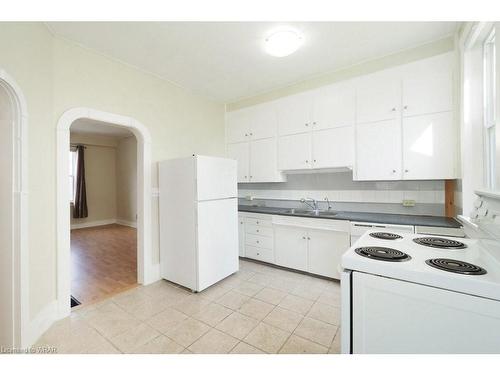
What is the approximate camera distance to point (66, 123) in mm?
2023

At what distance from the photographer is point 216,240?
102 inches

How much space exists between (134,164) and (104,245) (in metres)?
2.59

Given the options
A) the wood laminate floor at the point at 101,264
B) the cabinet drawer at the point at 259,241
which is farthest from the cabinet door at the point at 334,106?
the wood laminate floor at the point at 101,264

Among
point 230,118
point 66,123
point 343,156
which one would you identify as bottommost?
point 343,156

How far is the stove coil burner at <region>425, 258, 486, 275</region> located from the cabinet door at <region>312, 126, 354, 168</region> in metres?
1.80

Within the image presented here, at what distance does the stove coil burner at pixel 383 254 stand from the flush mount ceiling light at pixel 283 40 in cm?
190

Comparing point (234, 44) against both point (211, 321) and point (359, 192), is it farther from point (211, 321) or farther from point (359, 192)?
point (211, 321)

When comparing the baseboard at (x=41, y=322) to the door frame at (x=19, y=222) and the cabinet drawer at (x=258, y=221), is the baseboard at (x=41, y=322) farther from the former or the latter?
the cabinet drawer at (x=258, y=221)

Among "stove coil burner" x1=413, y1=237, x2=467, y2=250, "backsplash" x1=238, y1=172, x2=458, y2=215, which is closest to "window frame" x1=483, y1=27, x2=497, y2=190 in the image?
"backsplash" x1=238, y1=172, x2=458, y2=215

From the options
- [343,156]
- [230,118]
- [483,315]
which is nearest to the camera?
[483,315]

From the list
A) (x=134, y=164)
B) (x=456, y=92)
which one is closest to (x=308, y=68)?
(x=456, y=92)

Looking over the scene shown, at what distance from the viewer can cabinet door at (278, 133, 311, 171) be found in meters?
2.99

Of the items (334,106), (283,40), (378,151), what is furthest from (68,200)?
(378,151)
